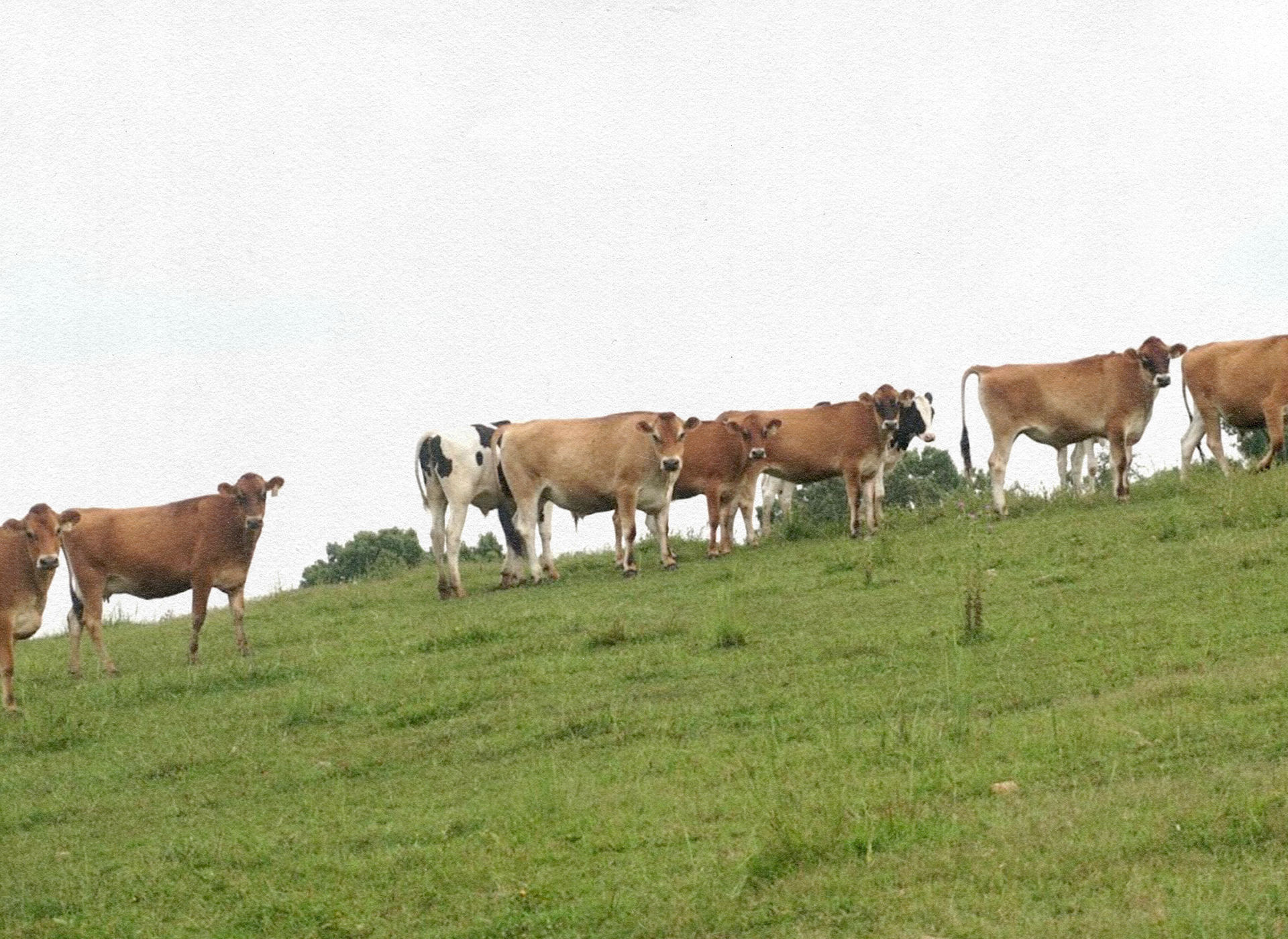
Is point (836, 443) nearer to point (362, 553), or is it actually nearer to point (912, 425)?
point (912, 425)

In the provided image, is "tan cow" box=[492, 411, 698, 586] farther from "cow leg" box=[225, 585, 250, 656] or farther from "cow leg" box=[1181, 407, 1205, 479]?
"cow leg" box=[1181, 407, 1205, 479]

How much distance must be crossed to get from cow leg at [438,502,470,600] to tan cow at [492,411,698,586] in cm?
71

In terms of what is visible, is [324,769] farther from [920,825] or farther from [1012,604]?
[1012,604]

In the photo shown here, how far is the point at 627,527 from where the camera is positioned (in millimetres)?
23750

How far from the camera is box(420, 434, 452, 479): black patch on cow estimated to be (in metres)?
25.0

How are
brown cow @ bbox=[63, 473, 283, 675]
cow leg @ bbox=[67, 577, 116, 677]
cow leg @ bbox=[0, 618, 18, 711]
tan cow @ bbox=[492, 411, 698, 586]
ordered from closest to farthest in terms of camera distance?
cow leg @ bbox=[0, 618, 18, 711] < cow leg @ bbox=[67, 577, 116, 677] < brown cow @ bbox=[63, 473, 283, 675] < tan cow @ bbox=[492, 411, 698, 586]

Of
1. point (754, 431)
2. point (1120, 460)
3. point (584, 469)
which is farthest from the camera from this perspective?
point (754, 431)

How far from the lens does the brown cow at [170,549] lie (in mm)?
20297

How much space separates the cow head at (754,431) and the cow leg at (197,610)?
25.7 feet

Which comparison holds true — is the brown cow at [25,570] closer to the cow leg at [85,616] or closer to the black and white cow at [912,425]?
the cow leg at [85,616]

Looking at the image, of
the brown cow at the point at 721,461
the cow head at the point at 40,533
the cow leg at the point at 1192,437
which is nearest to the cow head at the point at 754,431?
the brown cow at the point at 721,461

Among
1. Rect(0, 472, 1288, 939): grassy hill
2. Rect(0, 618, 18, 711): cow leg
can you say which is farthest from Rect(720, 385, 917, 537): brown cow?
Rect(0, 618, 18, 711): cow leg

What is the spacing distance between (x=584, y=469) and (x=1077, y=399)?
21.1ft

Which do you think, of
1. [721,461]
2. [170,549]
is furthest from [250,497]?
[721,461]
